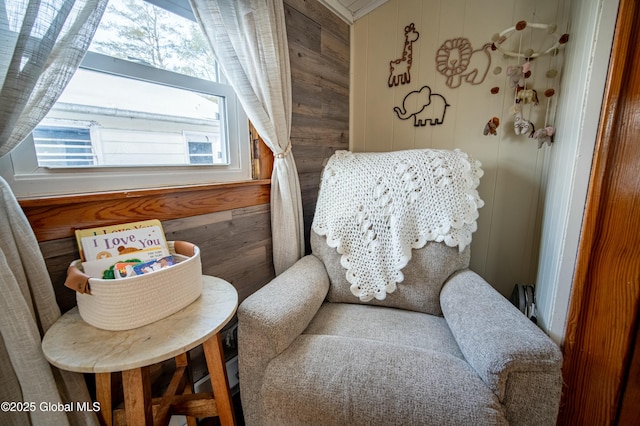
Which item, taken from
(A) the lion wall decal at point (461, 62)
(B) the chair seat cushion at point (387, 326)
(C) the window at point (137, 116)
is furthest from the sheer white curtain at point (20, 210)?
(A) the lion wall decal at point (461, 62)

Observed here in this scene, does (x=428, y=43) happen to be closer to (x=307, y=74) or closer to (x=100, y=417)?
(x=307, y=74)

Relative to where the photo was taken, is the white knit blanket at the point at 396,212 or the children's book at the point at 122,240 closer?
the children's book at the point at 122,240

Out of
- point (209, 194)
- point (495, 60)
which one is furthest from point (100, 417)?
point (495, 60)

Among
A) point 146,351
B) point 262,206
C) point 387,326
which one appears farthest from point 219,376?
point 262,206

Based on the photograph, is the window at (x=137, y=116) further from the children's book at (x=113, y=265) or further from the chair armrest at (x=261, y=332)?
the chair armrest at (x=261, y=332)

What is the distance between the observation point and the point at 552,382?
61 cm

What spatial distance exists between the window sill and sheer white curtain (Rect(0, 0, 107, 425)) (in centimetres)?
9

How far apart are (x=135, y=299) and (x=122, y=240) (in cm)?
27

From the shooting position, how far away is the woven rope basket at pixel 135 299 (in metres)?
0.58

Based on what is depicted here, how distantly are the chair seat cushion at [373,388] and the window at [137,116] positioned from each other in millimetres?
813

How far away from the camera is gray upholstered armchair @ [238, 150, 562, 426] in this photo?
2.06 ft

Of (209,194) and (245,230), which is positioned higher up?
(209,194)

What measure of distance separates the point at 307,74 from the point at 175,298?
128cm

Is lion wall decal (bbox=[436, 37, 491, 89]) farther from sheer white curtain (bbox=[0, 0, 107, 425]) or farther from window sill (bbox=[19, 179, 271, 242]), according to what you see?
sheer white curtain (bbox=[0, 0, 107, 425])
